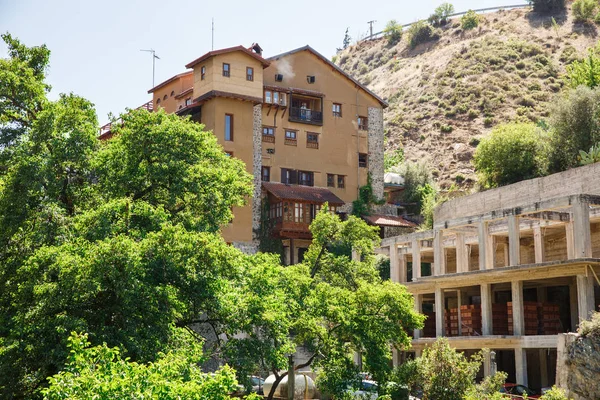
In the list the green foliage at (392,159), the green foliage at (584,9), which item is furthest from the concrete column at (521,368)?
the green foliage at (584,9)

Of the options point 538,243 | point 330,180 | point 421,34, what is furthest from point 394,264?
point 421,34

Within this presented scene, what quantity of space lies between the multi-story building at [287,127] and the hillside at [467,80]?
24797 millimetres

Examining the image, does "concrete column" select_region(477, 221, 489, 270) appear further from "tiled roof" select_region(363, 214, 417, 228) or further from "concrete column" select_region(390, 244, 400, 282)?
"tiled roof" select_region(363, 214, 417, 228)

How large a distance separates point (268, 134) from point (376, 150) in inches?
403

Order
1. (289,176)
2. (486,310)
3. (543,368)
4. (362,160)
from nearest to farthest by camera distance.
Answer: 1. (486,310)
2. (543,368)
3. (289,176)
4. (362,160)

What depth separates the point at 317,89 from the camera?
72000 mm

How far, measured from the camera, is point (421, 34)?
13438 cm

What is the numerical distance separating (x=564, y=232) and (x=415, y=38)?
8747cm

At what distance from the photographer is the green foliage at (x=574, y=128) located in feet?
217

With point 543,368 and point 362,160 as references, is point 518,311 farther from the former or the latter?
point 362,160

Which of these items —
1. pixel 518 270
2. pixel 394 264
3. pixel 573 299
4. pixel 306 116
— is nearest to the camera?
pixel 518 270

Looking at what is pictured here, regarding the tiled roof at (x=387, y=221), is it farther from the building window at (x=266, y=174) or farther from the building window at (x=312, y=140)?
the building window at (x=266, y=174)

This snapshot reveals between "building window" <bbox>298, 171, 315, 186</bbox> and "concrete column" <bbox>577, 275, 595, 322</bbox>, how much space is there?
31.1m

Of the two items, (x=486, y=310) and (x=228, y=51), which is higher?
(x=228, y=51)
